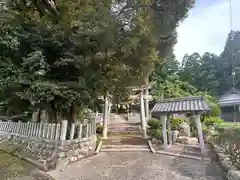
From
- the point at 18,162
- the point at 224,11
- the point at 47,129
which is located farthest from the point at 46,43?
the point at 224,11

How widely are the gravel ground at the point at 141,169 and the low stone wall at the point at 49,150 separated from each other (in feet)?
1.10

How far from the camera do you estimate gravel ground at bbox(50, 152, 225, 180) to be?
17.9 feet

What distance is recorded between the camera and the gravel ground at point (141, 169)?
5.47 meters

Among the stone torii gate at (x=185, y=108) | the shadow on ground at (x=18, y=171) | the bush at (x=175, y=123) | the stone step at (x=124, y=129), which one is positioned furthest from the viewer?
the stone step at (x=124, y=129)

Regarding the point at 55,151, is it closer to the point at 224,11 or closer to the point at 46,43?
the point at 46,43

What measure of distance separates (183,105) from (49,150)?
5184 millimetres

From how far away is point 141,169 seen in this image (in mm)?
6133

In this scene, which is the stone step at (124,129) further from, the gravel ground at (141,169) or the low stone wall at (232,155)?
the low stone wall at (232,155)

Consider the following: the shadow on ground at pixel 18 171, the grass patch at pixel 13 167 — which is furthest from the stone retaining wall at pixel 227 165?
the grass patch at pixel 13 167

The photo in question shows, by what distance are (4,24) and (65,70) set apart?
2259mm

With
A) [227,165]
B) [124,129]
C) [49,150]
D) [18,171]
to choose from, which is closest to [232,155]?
[227,165]

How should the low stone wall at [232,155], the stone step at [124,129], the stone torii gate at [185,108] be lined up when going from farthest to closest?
the stone step at [124,129], the stone torii gate at [185,108], the low stone wall at [232,155]

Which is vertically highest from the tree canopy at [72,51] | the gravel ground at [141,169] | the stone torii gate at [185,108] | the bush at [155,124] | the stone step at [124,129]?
the tree canopy at [72,51]

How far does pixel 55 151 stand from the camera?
641cm
